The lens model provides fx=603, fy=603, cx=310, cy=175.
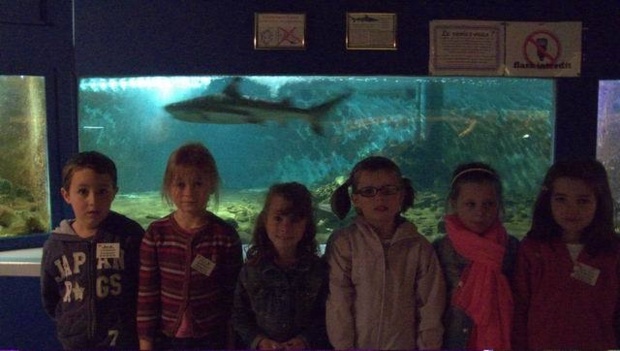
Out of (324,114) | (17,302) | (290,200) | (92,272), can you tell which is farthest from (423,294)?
(17,302)

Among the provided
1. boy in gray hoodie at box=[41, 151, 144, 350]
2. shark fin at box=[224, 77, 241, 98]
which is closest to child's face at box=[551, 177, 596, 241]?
boy in gray hoodie at box=[41, 151, 144, 350]

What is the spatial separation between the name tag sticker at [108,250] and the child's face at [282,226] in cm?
82

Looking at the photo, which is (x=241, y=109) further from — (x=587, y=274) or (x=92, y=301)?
(x=587, y=274)

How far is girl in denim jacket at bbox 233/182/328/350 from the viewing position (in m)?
3.01

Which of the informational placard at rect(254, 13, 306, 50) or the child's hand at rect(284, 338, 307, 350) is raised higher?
the informational placard at rect(254, 13, 306, 50)

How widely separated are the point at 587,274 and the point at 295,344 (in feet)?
4.86

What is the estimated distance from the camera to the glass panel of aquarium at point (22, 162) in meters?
4.39

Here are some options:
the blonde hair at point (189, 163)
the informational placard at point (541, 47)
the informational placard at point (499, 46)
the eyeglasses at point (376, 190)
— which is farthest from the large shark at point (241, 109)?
the eyeglasses at point (376, 190)

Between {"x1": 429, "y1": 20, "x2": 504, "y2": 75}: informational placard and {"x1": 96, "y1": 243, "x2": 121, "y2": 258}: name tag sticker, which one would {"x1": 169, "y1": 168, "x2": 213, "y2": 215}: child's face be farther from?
{"x1": 429, "y1": 20, "x2": 504, "y2": 75}: informational placard

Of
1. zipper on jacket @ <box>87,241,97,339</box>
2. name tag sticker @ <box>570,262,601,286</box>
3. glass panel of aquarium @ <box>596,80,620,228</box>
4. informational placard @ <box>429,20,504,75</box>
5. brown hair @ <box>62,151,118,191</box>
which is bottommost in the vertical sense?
zipper on jacket @ <box>87,241,97,339</box>

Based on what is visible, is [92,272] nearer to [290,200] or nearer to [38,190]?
[290,200]

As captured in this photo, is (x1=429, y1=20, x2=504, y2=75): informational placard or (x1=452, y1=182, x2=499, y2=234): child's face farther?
(x1=429, y1=20, x2=504, y2=75): informational placard

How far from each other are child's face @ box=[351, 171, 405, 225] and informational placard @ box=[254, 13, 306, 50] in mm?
1437

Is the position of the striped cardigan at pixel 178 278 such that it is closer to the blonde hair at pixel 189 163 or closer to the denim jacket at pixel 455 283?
the blonde hair at pixel 189 163
